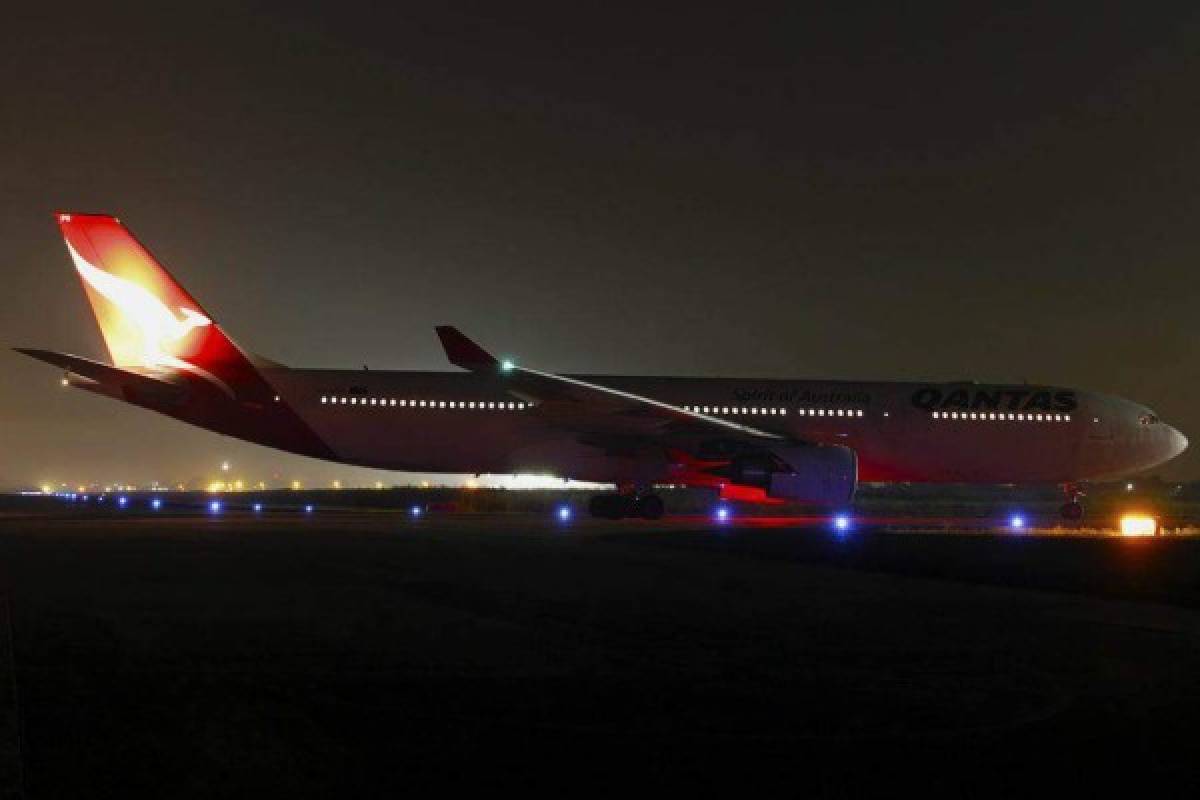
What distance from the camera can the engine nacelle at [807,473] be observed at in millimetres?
30359

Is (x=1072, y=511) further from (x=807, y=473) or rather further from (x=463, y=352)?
(x=463, y=352)

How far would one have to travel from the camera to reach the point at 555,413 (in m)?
33.6

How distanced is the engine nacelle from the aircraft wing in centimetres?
100

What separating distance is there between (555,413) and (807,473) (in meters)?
6.88

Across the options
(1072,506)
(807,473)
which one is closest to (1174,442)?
(1072,506)

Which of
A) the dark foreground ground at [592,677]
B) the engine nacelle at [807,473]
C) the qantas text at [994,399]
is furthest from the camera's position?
the qantas text at [994,399]

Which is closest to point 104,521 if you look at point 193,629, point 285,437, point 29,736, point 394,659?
point 285,437

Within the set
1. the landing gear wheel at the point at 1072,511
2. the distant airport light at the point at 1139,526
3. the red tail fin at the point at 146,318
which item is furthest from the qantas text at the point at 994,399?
the red tail fin at the point at 146,318

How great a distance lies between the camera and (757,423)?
3450 cm

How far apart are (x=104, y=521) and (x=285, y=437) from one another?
19.9ft

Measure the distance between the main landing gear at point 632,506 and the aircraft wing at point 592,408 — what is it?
A: 153 cm

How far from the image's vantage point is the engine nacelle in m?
30.4

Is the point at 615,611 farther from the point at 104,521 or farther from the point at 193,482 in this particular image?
the point at 193,482

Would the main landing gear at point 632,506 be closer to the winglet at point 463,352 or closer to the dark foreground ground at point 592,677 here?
the winglet at point 463,352
